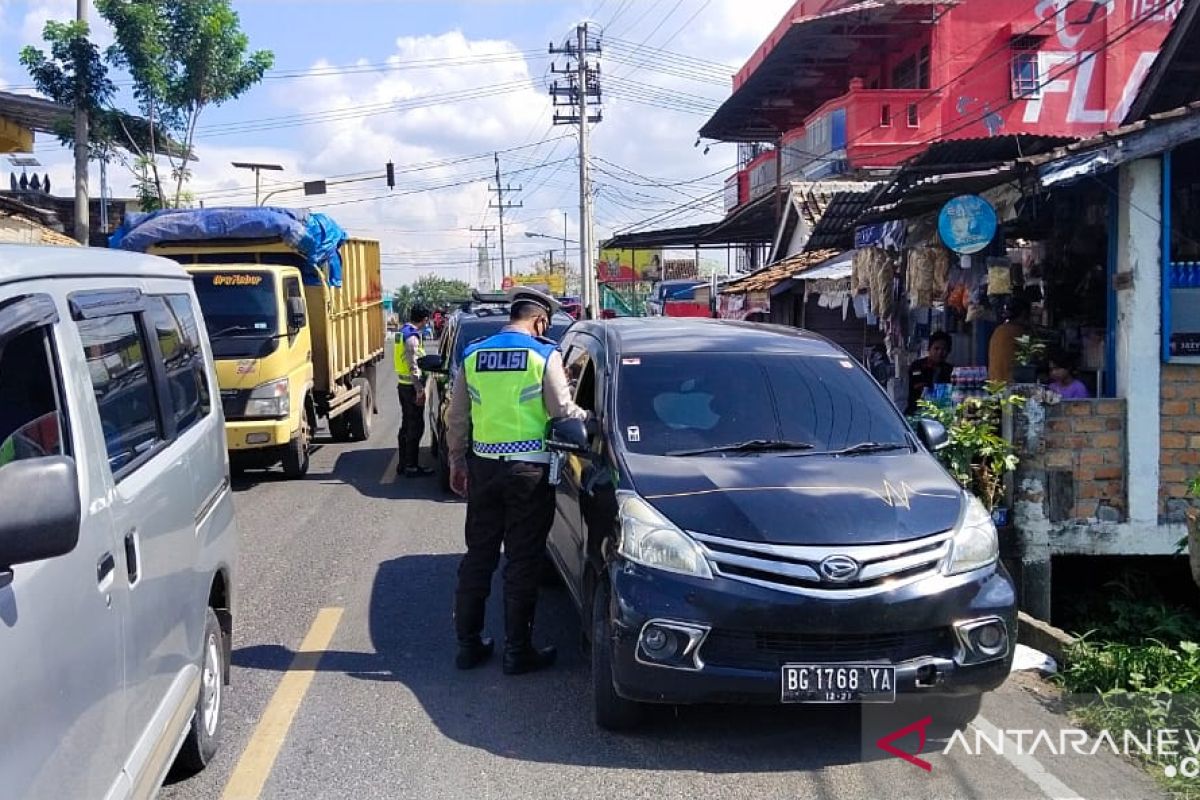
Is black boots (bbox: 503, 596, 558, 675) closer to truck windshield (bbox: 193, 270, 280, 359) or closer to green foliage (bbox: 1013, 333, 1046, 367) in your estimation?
green foliage (bbox: 1013, 333, 1046, 367)

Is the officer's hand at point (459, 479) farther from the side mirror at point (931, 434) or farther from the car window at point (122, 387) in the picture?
the side mirror at point (931, 434)

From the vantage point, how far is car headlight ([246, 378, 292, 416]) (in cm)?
1134

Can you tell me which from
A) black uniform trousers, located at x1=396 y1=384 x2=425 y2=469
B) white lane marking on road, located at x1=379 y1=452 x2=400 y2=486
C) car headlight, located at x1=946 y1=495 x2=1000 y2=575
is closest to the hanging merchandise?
black uniform trousers, located at x1=396 y1=384 x2=425 y2=469

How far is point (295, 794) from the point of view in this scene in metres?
4.31

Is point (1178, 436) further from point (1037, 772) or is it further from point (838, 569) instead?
point (838, 569)

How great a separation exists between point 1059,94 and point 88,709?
28333mm

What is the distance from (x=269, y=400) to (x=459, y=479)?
5.88m

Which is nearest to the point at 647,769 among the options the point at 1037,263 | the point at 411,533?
the point at 411,533

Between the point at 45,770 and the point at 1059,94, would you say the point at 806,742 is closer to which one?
A: the point at 45,770

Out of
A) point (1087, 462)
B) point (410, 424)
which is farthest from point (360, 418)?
point (1087, 462)

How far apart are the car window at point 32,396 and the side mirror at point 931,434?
4091 mm

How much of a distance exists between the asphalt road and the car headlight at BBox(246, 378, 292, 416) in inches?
179

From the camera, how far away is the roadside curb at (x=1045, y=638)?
615cm

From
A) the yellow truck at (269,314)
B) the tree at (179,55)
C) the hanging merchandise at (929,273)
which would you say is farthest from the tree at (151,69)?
the hanging merchandise at (929,273)
